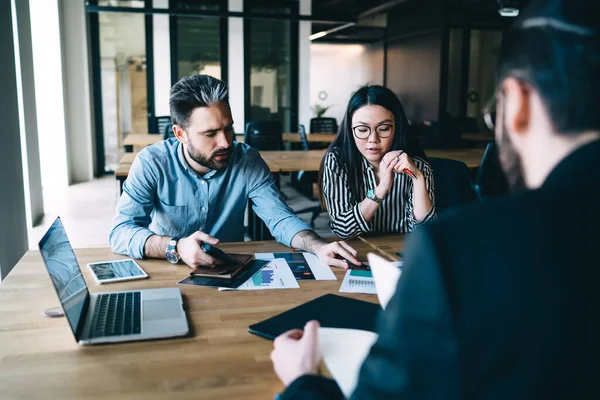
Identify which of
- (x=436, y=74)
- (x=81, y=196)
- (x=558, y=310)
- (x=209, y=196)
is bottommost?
(x=81, y=196)

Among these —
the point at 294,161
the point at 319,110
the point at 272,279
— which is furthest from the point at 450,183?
the point at 319,110

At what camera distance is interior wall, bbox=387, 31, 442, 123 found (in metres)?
11.1

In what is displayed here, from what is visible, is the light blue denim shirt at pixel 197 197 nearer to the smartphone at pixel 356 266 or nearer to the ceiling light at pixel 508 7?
the smartphone at pixel 356 266

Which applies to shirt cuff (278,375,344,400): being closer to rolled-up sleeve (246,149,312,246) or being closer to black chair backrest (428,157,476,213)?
rolled-up sleeve (246,149,312,246)

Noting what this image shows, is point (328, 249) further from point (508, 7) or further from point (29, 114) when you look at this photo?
point (508, 7)

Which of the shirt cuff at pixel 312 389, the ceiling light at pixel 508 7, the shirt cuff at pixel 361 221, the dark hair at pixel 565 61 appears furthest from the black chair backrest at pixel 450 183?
the ceiling light at pixel 508 7

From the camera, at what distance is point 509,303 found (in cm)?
60

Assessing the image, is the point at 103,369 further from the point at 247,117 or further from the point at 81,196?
the point at 247,117

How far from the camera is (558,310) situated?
598 mm

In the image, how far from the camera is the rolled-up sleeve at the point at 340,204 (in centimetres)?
242

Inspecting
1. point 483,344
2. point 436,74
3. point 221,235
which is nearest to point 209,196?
point 221,235

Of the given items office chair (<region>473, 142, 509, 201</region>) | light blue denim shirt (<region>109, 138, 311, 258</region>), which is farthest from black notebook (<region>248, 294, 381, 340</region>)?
office chair (<region>473, 142, 509, 201</region>)

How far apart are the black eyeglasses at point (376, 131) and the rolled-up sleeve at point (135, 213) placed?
100 cm

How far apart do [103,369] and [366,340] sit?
1.94ft
